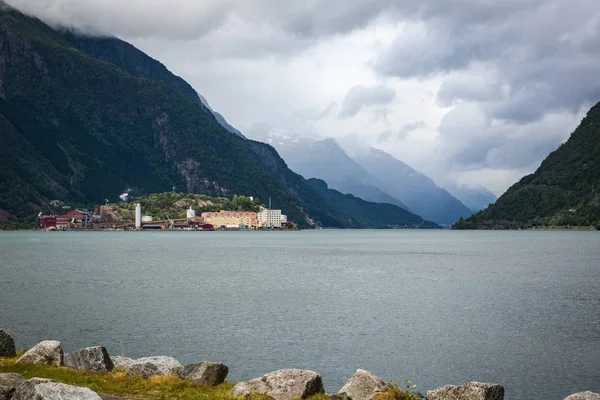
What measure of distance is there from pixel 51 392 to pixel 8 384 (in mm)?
3905

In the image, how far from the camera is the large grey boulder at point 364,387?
25656mm

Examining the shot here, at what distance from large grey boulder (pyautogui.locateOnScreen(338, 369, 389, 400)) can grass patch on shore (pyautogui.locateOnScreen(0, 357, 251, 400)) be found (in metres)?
3.72

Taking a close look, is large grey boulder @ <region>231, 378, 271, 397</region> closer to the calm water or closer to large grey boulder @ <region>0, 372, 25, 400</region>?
large grey boulder @ <region>0, 372, 25, 400</region>

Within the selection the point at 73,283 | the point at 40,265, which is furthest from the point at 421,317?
the point at 40,265

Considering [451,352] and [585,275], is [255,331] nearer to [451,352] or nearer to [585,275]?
[451,352]

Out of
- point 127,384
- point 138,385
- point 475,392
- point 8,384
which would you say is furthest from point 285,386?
point 8,384

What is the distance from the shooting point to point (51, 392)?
19.1 meters

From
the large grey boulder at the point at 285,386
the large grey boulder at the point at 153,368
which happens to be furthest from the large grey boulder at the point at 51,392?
the large grey boulder at the point at 153,368

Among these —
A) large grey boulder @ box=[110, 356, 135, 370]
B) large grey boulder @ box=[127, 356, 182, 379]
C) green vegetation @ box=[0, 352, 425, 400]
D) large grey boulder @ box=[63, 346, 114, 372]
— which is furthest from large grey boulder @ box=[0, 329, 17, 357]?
large grey boulder @ box=[127, 356, 182, 379]

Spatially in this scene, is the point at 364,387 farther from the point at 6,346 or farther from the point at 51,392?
the point at 6,346

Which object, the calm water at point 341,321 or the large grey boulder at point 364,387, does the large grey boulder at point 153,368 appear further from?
the large grey boulder at point 364,387

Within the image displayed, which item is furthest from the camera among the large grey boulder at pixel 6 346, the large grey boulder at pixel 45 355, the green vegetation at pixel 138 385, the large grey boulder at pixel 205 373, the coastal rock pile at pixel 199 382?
the large grey boulder at pixel 6 346

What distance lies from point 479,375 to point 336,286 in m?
51.6

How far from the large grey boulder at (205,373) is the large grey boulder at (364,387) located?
602 centimetres
